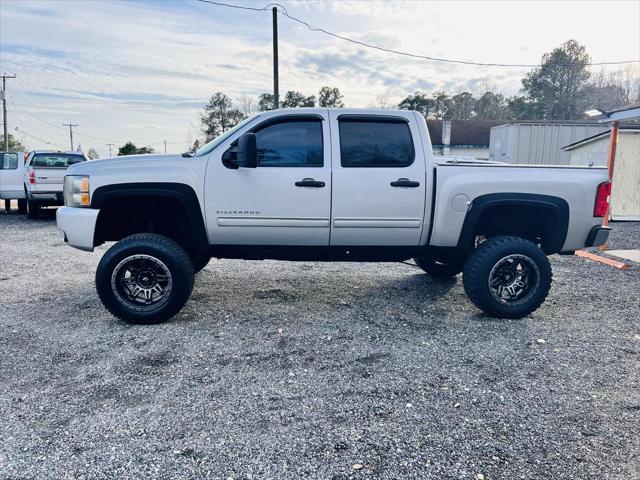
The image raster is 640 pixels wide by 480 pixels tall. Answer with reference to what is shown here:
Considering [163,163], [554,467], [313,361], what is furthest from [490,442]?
[163,163]

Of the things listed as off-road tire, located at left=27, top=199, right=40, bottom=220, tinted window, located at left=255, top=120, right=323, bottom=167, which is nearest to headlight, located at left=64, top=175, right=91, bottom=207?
tinted window, located at left=255, top=120, right=323, bottom=167

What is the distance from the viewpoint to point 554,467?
2.36m

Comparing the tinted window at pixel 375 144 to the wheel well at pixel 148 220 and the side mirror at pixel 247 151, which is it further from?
the wheel well at pixel 148 220

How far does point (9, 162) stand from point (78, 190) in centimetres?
1168

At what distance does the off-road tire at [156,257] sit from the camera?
4.26 meters

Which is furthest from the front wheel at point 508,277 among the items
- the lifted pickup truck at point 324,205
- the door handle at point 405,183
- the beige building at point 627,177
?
the beige building at point 627,177

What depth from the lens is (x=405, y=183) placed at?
4.38 m

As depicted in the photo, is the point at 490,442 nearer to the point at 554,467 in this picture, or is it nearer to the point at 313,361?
the point at 554,467

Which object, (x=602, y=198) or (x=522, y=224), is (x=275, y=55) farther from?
(x=602, y=198)

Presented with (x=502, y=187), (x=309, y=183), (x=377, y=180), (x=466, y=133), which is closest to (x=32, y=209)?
(x=309, y=183)

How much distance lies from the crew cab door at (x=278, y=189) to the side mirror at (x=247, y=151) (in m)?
0.17

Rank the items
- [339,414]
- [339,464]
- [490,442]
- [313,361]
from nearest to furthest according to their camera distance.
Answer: [339,464] < [490,442] < [339,414] < [313,361]

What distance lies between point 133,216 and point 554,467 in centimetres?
427

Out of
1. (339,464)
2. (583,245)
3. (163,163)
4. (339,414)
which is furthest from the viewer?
(583,245)
